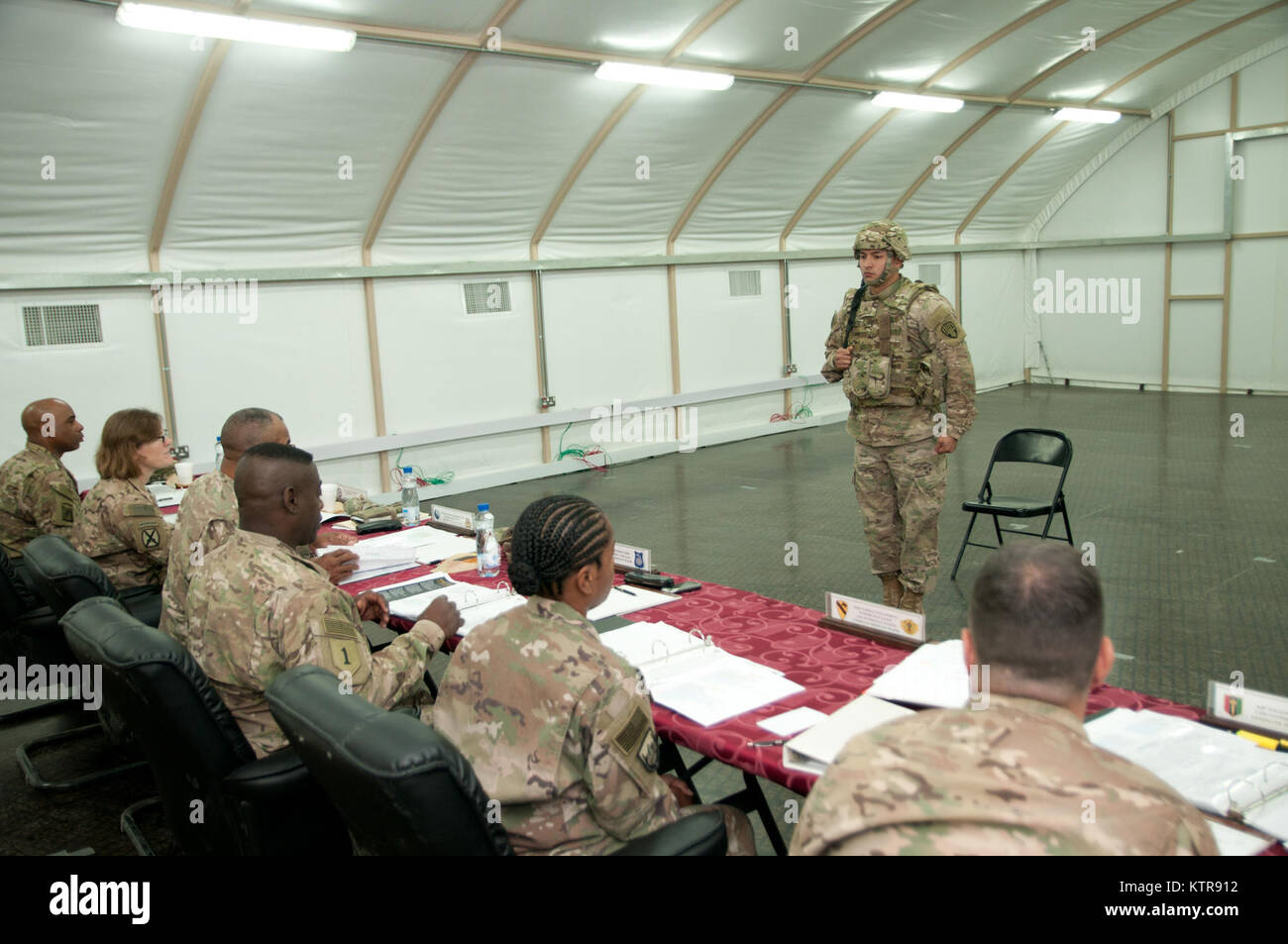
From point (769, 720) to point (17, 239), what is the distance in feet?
22.8

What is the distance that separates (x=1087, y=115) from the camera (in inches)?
484

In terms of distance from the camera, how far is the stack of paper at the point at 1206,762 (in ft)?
5.35

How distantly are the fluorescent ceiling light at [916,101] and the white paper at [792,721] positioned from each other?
894 centimetres

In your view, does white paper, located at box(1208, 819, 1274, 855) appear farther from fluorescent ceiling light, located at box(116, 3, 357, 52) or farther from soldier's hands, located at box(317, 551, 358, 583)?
fluorescent ceiling light, located at box(116, 3, 357, 52)

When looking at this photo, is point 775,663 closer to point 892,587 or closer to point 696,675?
point 696,675

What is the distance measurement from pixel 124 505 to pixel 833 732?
3.24 meters

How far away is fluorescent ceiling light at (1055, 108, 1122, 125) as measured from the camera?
39.4 feet

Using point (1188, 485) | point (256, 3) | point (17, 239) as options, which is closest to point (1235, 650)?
point (1188, 485)

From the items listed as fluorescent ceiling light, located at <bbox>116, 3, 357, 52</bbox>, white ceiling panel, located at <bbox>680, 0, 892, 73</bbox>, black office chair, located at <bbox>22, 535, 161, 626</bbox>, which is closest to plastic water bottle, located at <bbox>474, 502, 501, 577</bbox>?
black office chair, located at <bbox>22, 535, 161, 626</bbox>

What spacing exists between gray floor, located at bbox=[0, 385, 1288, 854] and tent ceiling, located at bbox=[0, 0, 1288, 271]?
8.65 ft

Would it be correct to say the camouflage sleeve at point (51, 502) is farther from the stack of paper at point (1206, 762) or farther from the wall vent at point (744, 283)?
the wall vent at point (744, 283)

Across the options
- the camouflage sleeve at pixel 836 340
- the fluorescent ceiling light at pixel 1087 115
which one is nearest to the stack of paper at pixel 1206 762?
the camouflage sleeve at pixel 836 340

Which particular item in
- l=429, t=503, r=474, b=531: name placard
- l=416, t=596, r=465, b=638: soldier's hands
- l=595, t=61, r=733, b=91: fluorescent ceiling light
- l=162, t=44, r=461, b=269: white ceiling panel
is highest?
l=595, t=61, r=733, b=91: fluorescent ceiling light

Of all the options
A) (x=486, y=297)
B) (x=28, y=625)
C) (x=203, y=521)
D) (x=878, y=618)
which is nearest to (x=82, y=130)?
(x=486, y=297)
